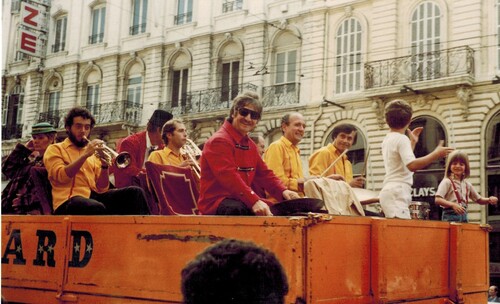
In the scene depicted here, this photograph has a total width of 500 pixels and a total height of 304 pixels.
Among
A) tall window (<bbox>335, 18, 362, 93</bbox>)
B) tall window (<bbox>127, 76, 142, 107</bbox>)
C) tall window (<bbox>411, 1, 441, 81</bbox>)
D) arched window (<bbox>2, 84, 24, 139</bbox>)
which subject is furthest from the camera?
tall window (<bbox>127, 76, 142, 107</bbox>)

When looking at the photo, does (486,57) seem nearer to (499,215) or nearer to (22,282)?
(499,215)

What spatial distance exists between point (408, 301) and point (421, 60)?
1528 cm

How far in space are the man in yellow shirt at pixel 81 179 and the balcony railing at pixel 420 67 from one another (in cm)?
1393

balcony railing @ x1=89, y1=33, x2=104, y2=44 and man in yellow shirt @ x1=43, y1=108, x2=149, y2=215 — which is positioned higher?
balcony railing @ x1=89, y1=33, x2=104, y2=44

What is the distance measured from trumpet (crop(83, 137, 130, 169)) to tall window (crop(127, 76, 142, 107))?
17.5m

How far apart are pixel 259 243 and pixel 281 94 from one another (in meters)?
17.5

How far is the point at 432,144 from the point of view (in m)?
Answer: 17.5

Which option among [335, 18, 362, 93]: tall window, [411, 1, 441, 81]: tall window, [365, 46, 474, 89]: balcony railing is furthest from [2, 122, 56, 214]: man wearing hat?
[335, 18, 362, 93]: tall window

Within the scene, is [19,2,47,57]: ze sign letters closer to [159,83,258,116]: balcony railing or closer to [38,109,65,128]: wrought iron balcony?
[38,109,65,128]: wrought iron balcony

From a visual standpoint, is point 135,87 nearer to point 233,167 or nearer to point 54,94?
point 54,94

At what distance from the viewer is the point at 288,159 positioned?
16.4 ft

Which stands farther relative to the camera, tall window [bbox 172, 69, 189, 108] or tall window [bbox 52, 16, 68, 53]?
tall window [bbox 172, 69, 189, 108]

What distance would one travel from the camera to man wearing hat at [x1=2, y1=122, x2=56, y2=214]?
16.4ft

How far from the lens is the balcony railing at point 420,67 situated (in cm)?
1705
